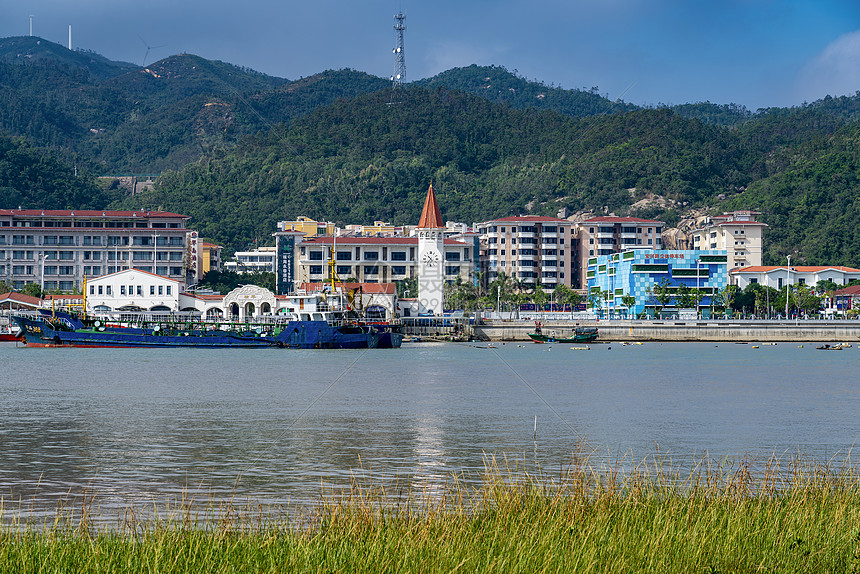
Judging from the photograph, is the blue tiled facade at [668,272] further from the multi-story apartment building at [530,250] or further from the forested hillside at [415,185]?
the forested hillside at [415,185]

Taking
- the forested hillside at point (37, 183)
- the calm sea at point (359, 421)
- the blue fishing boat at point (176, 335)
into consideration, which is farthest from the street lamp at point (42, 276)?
the calm sea at point (359, 421)

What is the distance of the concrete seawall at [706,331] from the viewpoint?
107625 millimetres

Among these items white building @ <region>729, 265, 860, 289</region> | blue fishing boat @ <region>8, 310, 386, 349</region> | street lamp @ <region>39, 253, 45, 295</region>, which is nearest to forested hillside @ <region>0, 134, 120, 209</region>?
street lamp @ <region>39, 253, 45, 295</region>

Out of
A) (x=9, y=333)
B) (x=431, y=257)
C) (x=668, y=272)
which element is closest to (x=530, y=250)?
(x=431, y=257)

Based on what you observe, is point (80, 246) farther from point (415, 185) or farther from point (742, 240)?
point (742, 240)

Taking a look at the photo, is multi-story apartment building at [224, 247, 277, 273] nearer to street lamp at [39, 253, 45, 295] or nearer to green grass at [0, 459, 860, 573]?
street lamp at [39, 253, 45, 295]

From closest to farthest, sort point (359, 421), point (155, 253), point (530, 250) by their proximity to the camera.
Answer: point (359, 421) → point (155, 253) → point (530, 250)

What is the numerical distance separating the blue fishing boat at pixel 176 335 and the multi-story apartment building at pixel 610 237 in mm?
72526

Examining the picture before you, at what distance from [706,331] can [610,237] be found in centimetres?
4930

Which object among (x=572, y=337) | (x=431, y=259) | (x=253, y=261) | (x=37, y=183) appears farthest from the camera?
(x=253, y=261)

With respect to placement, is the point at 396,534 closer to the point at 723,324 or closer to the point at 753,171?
the point at 723,324

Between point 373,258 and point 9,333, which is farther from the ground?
→ point 373,258

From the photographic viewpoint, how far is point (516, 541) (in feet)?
39.8

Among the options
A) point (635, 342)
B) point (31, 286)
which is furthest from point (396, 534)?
point (31, 286)
